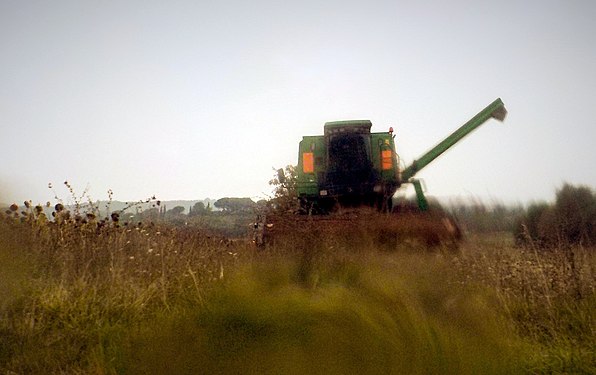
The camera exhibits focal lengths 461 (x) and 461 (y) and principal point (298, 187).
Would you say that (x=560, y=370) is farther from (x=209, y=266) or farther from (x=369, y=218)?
(x=369, y=218)

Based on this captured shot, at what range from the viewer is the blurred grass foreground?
206 centimetres

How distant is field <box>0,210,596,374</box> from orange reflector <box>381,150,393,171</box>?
4074 mm

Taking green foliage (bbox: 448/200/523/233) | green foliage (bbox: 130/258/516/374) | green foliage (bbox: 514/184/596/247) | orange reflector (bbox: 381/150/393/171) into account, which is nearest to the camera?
green foliage (bbox: 130/258/516/374)

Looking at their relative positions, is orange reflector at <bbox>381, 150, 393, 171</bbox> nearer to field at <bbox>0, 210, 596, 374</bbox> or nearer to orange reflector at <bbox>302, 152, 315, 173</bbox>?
orange reflector at <bbox>302, 152, 315, 173</bbox>

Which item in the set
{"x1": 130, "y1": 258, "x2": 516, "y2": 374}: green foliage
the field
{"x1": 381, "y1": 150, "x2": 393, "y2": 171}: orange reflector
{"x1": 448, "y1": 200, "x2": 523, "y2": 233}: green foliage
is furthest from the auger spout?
{"x1": 130, "y1": 258, "x2": 516, "y2": 374}: green foliage

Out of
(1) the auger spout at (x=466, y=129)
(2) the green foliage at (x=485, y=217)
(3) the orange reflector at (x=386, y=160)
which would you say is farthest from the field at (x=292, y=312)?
(1) the auger spout at (x=466, y=129)

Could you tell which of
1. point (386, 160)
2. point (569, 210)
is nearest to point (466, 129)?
point (386, 160)

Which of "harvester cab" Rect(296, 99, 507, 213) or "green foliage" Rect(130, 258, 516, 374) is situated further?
"harvester cab" Rect(296, 99, 507, 213)

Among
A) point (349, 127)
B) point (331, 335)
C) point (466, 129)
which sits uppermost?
point (466, 129)

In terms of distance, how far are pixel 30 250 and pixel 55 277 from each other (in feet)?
1.49

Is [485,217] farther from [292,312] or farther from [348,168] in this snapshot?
[292,312]

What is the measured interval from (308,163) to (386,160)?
1.55m

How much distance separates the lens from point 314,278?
3.23m

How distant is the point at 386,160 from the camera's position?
919 centimetres
